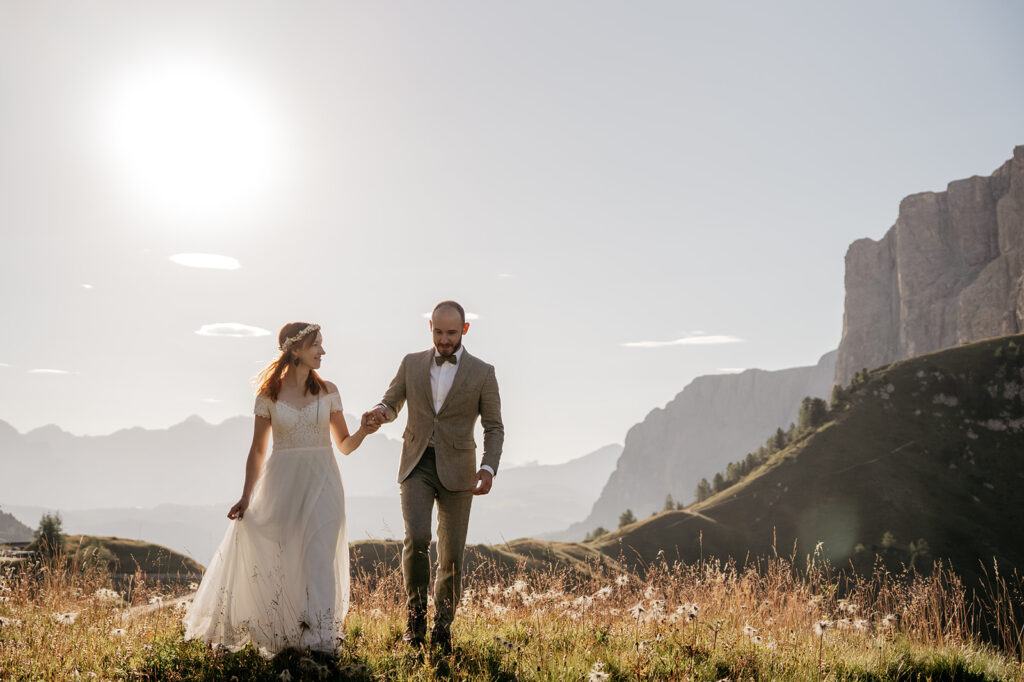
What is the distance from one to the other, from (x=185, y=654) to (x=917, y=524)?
370ft

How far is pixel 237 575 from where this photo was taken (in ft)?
21.5

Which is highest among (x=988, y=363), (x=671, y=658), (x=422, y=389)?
(x=988, y=363)

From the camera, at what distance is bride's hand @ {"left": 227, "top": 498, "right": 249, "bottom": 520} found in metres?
6.42

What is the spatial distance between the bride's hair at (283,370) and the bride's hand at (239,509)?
1078 mm

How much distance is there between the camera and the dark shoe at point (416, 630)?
651 centimetres

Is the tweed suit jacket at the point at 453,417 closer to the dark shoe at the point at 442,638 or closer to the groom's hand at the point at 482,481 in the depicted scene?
the groom's hand at the point at 482,481

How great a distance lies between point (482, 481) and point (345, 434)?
151cm

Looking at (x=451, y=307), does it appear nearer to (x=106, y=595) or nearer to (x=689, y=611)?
(x=689, y=611)

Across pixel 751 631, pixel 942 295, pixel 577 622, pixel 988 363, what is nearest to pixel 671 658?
pixel 751 631

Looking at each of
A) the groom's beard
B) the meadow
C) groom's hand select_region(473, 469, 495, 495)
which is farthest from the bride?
groom's hand select_region(473, 469, 495, 495)

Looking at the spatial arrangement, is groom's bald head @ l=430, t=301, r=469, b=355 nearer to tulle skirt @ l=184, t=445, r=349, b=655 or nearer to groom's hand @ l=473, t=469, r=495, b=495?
groom's hand @ l=473, t=469, r=495, b=495

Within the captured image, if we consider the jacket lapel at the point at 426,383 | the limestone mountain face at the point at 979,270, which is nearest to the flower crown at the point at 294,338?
the jacket lapel at the point at 426,383

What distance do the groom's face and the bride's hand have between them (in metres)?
2.28

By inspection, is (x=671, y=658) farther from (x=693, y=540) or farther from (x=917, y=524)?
(x=917, y=524)
